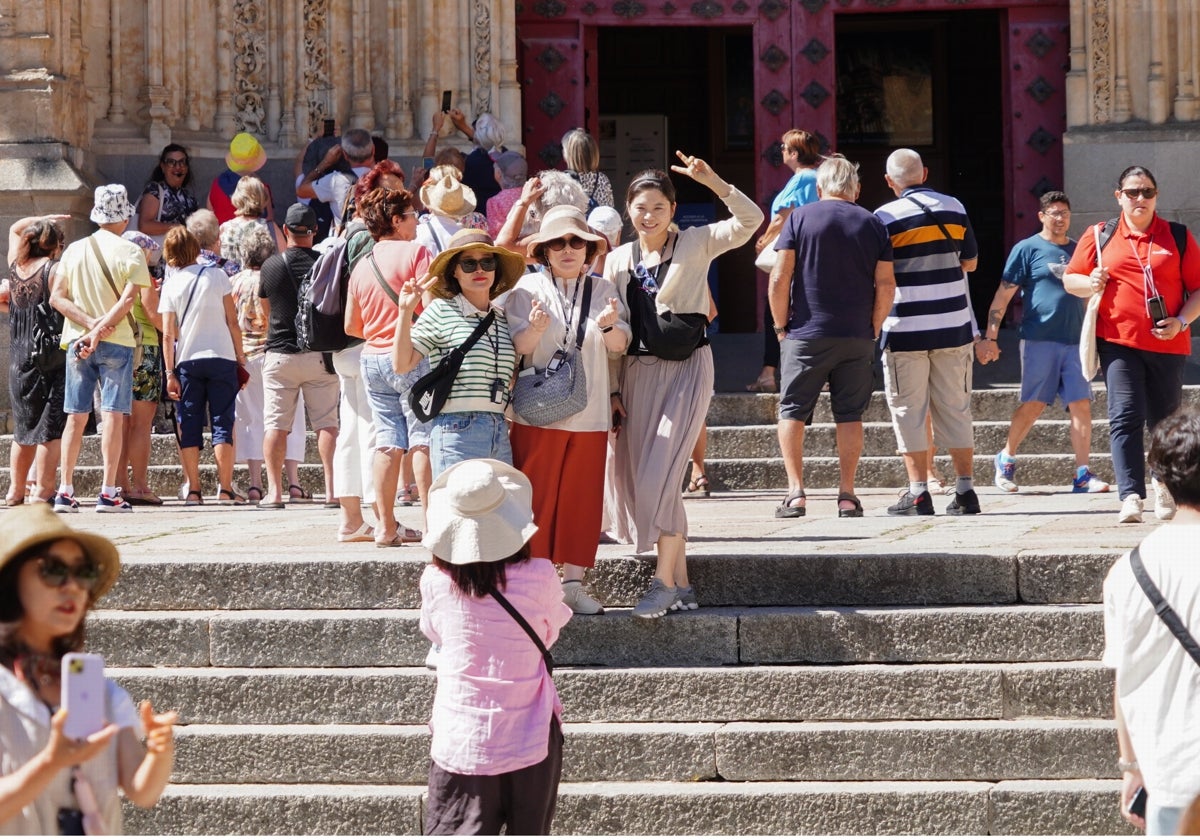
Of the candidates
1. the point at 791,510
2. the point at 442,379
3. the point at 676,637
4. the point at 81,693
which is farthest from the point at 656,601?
the point at 81,693

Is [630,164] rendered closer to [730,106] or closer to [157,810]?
[730,106]

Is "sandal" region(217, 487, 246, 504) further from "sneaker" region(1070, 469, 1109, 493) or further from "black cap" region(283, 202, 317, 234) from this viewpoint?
"sneaker" region(1070, 469, 1109, 493)

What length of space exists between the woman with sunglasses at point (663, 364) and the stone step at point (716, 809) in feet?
2.88

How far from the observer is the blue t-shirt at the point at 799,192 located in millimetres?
10969

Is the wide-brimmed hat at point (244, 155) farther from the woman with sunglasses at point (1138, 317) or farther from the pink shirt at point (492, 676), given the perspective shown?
the pink shirt at point (492, 676)

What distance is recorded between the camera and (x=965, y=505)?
9195 millimetres

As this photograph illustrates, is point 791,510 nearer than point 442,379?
No

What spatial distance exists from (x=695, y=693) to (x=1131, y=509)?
2.45 meters

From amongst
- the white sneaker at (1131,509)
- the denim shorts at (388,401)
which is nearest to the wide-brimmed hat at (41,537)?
the denim shorts at (388,401)

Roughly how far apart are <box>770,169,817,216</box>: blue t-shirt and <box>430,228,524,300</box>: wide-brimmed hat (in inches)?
169

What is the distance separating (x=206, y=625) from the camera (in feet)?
22.9

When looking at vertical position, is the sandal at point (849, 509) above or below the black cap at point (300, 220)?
below

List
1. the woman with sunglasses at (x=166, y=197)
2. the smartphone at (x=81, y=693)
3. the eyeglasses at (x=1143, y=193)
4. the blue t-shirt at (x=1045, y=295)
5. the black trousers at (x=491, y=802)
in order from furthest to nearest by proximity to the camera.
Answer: the woman with sunglasses at (x=166, y=197)
the blue t-shirt at (x=1045, y=295)
the eyeglasses at (x=1143, y=193)
the black trousers at (x=491, y=802)
the smartphone at (x=81, y=693)

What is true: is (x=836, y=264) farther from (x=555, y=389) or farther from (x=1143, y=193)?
(x=555, y=389)
